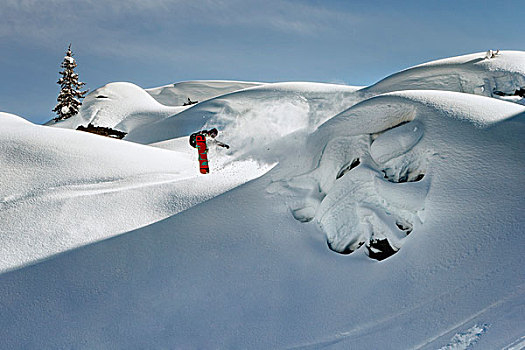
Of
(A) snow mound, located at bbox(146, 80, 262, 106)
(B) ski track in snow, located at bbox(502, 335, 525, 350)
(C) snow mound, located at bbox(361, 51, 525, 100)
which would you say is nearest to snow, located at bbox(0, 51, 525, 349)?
(B) ski track in snow, located at bbox(502, 335, 525, 350)

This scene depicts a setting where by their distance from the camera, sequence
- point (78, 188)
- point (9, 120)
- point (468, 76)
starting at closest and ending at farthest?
point (78, 188), point (9, 120), point (468, 76)

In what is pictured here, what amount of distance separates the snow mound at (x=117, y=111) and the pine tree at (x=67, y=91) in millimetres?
2921

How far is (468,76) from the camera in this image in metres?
9.56

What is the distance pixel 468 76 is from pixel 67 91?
1607 cm

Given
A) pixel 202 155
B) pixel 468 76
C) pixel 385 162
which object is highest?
pixel 468 76

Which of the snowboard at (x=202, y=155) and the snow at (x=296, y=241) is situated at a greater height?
the snowboard at (x=202, y=155)

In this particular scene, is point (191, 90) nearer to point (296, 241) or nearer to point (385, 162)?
point (385, 162)

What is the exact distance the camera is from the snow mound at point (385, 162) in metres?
3.69

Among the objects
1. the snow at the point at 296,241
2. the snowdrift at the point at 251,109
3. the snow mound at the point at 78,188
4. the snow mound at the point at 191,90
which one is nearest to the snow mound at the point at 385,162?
the snow at the point at 296,241

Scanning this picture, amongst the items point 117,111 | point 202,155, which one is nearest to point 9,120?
point 202,155

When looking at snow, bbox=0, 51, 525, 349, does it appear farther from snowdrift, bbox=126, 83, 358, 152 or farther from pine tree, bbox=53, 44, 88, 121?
pine tree, bbox=53, 44, 88, 121

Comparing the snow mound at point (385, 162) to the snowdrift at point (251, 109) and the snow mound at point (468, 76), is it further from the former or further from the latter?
the snow mound at point (468, 76)

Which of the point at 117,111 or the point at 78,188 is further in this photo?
the point at 117,111

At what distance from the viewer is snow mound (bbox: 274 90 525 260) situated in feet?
12.1
